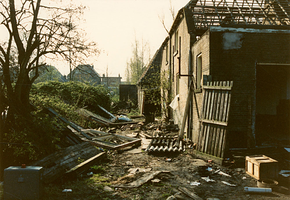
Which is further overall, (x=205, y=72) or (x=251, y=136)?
(x=205, y=72)

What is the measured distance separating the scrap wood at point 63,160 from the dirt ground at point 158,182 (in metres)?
0.23

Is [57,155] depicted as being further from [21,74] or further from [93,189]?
[21,74]

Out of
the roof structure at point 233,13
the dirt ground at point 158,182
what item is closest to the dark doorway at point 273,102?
the roof structure at point 233,13

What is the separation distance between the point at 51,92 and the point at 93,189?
1279 centimetres

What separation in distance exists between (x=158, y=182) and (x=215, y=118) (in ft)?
10.5

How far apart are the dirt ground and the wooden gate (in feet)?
1.76

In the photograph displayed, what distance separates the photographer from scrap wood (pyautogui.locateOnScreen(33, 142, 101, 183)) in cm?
549

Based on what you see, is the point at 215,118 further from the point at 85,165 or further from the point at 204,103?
the point at 85,165

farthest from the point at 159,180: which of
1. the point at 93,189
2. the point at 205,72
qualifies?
the point at 205,72

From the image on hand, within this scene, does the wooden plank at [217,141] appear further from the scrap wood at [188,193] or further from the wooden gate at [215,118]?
the scrap wood at [188,193]

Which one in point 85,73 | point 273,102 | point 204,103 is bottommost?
point 273,102

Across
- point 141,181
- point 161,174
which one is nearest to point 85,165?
point 141,181

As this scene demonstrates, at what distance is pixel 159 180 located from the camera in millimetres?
5527

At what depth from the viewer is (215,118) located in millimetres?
7461
